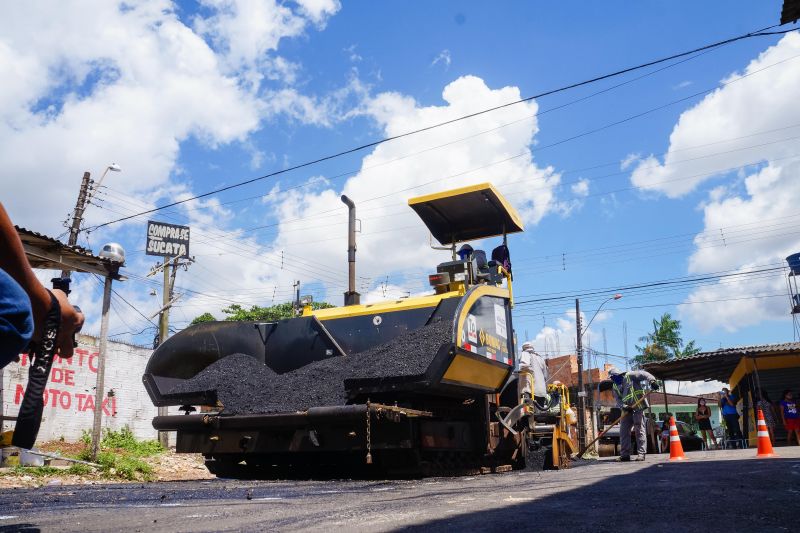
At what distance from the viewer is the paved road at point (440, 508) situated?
282 cm

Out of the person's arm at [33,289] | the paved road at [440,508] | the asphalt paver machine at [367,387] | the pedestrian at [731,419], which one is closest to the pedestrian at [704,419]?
the pedestrian at [731,419]

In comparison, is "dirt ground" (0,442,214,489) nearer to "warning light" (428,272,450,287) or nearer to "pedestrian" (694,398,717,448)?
"warning light" (428,272,450,287)

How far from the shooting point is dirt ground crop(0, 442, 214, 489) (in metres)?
7.43

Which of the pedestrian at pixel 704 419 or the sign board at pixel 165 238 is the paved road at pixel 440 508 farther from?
the sign board at pixel 165 238

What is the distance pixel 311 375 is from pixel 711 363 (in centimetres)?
1410

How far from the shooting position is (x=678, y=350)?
41.8 meters

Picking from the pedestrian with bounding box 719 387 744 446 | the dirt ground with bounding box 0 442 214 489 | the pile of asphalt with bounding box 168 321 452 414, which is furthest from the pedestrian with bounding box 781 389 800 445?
the dirt ground with bounding box 0 442 214 489

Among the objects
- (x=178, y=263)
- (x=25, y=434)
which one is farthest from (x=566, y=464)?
(x=178, y=263)

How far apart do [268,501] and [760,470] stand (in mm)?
4223

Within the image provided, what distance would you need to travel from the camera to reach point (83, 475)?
8.45 metres

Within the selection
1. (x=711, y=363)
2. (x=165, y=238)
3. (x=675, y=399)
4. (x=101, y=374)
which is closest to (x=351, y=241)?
(x=101, y=374)

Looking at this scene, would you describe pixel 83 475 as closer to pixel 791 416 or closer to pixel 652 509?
pixel 652 509

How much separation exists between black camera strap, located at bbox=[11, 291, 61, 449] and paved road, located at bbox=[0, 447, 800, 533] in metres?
1.36

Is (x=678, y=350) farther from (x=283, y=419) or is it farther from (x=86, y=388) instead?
(x=283, y=419)
